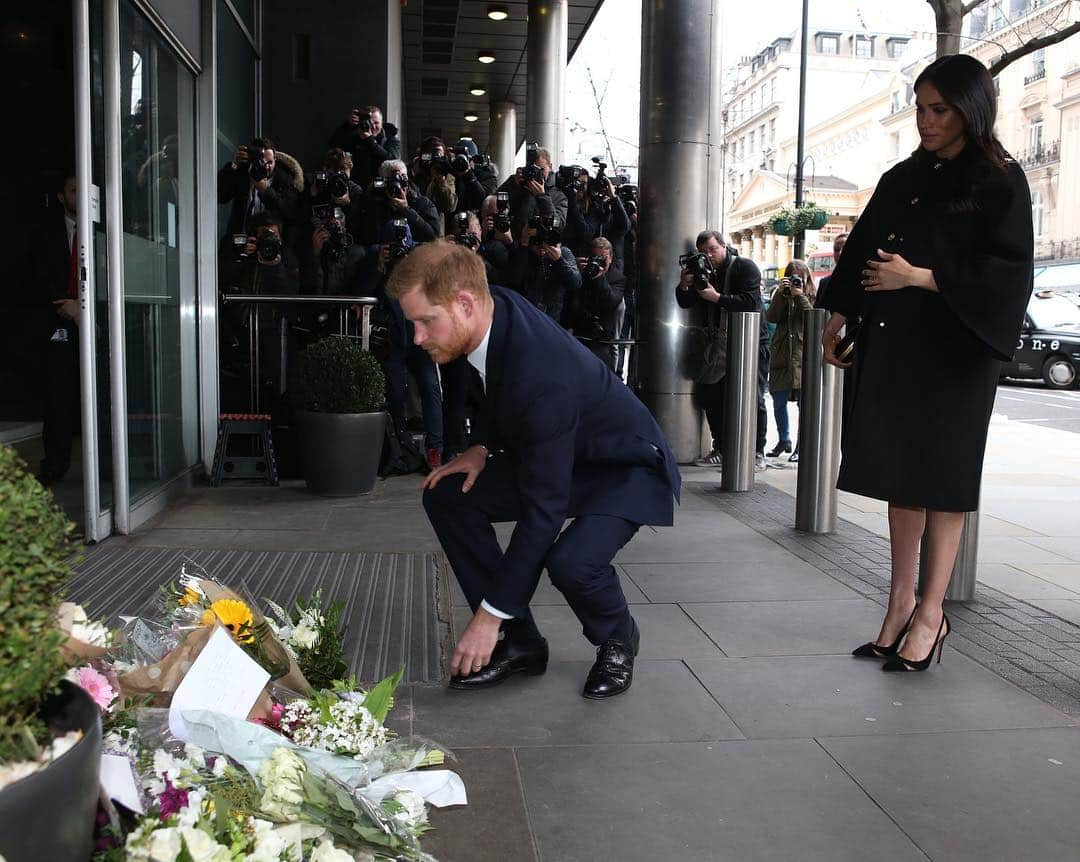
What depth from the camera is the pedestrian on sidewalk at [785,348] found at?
9.89m

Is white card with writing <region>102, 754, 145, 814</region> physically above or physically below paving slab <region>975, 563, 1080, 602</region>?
above

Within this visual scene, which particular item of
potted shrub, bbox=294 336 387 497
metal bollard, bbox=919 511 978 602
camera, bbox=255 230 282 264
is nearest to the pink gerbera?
metal bollard, bbox=919 511 978 602

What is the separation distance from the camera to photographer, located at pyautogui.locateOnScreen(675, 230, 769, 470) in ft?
28.6

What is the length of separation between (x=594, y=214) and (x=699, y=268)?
1.44 metres

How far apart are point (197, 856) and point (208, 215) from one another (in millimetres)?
6902

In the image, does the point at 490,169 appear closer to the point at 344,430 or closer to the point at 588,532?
the point at 344,430

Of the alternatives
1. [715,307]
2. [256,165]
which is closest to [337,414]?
[256,165]

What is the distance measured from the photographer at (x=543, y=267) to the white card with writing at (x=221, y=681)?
6433 mm

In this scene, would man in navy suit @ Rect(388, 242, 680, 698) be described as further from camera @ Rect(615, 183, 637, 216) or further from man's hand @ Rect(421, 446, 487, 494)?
A: camera @ Rect(615, 183, 637, 216)

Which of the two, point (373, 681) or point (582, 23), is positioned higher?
point (582, 23)

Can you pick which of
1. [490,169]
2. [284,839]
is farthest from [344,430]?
[284,839]

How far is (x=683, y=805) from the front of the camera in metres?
2.80

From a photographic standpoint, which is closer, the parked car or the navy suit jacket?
the navy suit jacket

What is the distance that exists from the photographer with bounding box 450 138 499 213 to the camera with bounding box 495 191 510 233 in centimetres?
83
